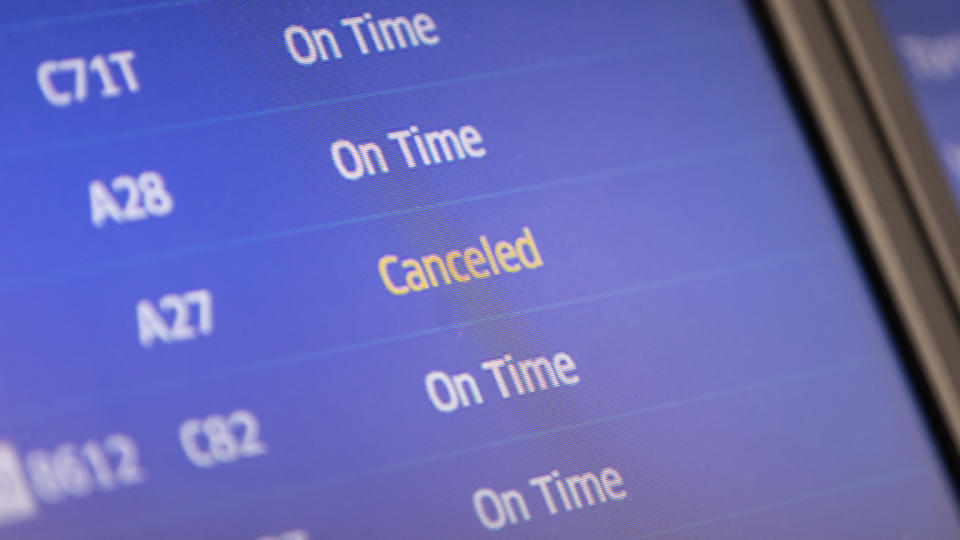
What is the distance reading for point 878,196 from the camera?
110 cm

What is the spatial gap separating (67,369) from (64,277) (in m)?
0.07

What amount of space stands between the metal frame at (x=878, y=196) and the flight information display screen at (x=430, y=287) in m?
0.03

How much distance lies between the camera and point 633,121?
1.07 metres

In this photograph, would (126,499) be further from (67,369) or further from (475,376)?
(475,376)

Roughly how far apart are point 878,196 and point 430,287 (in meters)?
0.42

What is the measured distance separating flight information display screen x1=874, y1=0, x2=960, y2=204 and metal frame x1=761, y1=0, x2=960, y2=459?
0.04 m

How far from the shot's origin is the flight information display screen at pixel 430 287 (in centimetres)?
89

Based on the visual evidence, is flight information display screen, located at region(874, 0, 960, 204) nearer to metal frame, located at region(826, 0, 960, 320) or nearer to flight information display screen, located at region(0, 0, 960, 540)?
metal frame, located at region(826, 0, 960, 320)

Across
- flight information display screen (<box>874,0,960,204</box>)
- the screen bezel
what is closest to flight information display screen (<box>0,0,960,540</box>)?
the screen bezel

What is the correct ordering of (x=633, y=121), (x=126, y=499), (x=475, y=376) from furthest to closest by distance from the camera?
(x=633, y=121), (x=475, y=376), (x=126, y=499)

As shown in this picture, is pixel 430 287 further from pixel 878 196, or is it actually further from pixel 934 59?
pixel 934 59

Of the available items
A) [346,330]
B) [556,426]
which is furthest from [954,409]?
[346,330]

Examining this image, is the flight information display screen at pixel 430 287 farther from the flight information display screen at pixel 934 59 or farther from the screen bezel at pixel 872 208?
the flight information display screen at pixel 934 59

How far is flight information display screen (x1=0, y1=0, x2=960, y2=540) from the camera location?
0.89 metres
